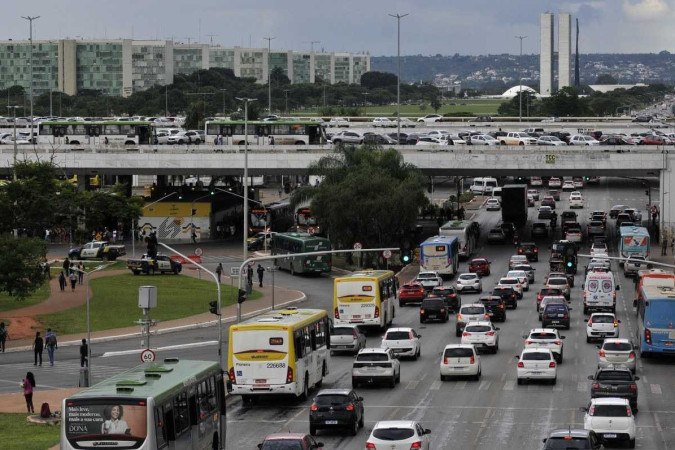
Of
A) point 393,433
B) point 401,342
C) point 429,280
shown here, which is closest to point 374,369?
point 401,342

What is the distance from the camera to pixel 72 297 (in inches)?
3287

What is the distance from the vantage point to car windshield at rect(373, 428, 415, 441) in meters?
37.2

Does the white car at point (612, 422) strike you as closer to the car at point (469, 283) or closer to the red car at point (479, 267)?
the car at point (469, 283)

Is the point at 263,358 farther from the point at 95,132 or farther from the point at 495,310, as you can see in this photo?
the point at 95,132

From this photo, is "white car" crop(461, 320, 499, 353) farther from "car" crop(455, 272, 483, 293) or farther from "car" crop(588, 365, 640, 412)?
"car" crop(455, 272, 483, 293)

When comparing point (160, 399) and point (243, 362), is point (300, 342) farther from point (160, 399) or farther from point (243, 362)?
point (160, 399)

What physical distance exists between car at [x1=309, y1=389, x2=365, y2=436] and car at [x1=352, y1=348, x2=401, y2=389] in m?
9.11

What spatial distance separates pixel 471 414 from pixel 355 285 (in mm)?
22007

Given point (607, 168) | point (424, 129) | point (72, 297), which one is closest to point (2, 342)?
point (72, 297)

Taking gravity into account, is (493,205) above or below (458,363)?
above

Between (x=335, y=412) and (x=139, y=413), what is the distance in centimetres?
1204

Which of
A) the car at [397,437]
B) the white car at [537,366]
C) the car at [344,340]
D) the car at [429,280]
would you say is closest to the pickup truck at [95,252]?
the car at [429,280]

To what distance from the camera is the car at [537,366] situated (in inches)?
2146

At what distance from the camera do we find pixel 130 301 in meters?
82.9
